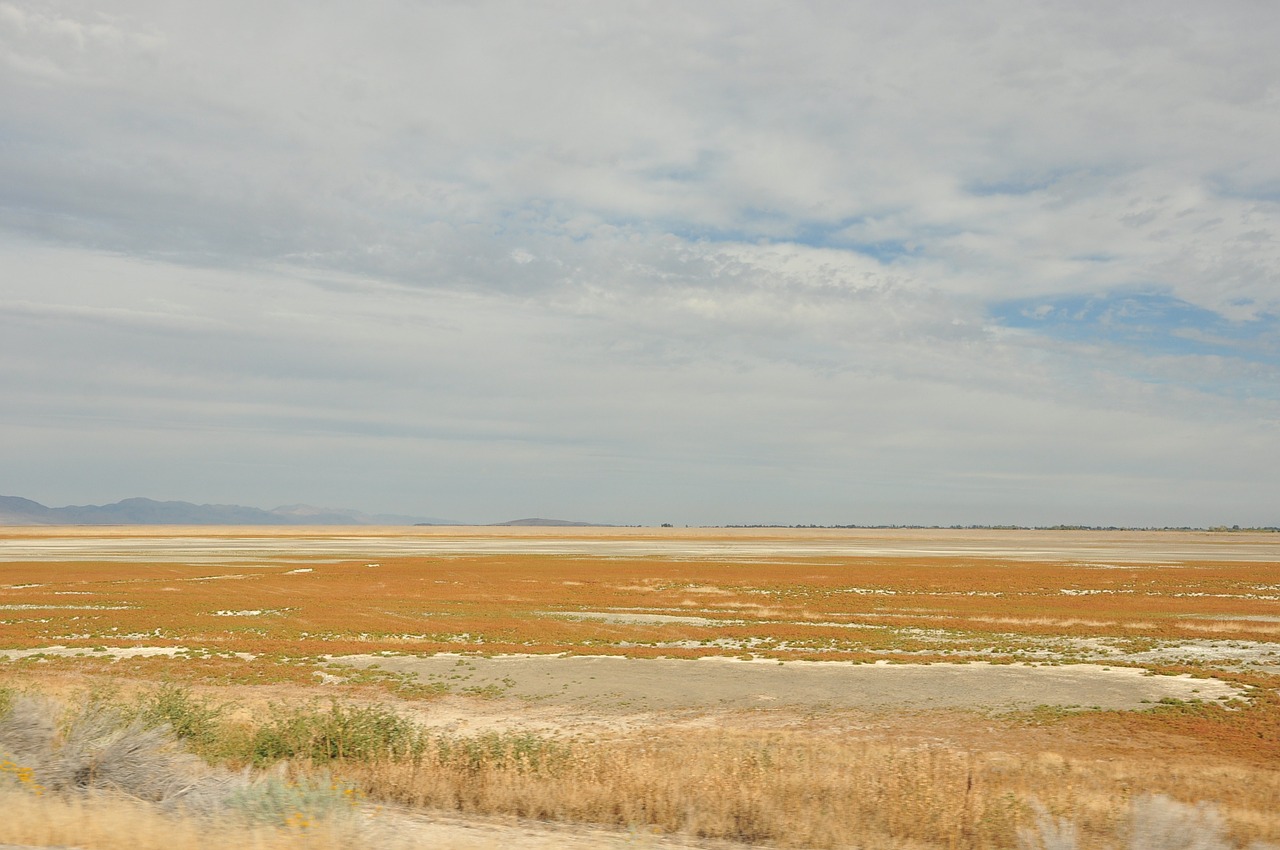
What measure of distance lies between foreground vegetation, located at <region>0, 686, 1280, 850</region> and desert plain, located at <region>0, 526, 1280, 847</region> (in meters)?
0.07

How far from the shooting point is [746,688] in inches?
1056

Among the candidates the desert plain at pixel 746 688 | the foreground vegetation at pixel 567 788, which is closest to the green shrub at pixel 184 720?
the foreground vegetation at pixel 567 788

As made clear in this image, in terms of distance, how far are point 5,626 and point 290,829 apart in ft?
119

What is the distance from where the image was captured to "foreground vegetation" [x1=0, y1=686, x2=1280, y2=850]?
10648 mm

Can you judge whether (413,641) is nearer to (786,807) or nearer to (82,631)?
(82,631)

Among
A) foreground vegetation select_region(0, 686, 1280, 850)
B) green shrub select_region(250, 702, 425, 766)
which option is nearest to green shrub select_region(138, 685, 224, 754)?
foreground vegetation select_region(0, 686, 1280, 850)

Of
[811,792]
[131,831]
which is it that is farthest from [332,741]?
[811,792]

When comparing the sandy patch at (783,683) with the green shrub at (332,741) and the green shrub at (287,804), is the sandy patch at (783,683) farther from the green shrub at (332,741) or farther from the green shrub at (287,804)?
the green shrub at (287,804)

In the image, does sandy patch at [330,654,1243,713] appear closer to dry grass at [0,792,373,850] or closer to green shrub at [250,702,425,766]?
green shrub at [250,702,425,766]

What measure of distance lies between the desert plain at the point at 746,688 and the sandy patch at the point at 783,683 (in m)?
0.15

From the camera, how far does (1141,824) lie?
10.9 metres

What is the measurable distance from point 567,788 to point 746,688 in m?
14.6

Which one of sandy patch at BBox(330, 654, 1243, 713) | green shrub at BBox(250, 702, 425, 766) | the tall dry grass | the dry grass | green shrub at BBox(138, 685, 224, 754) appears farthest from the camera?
sandy patch at BBox(330, 654, 1243, 713)

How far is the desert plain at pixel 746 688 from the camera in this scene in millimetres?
12305
